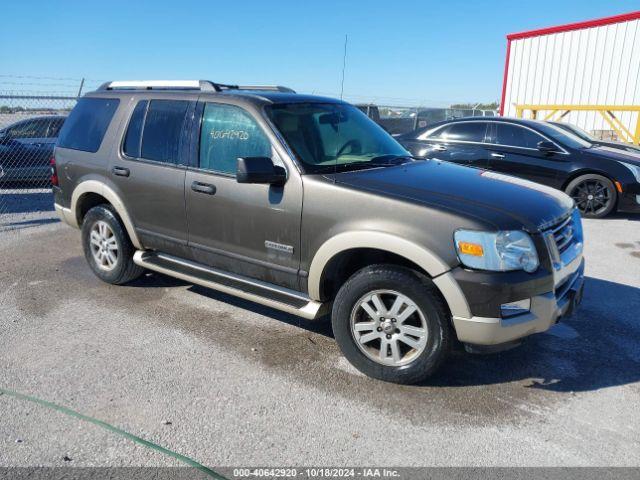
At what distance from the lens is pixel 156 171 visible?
452 centimetres

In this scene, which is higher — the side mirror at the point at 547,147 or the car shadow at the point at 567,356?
the side mirror at the point at 547,147

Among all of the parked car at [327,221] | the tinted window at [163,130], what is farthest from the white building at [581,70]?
the tinted window at [163,130]

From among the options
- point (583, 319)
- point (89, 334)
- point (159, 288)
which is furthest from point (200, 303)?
point (583, 319)

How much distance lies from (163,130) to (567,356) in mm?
3677

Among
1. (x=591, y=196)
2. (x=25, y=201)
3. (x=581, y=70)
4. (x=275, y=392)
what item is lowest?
(x=275, y=392)

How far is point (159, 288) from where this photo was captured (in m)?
5.21

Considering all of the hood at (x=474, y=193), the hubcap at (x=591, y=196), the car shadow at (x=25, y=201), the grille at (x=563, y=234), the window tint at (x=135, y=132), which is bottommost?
the car shadow at (x=25, y=201)

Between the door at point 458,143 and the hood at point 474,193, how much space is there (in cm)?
514

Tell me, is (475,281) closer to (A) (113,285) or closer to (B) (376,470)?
(B) (376,470)

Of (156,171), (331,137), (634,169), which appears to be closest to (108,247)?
(156,171)

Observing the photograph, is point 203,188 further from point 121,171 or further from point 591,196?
point 591,196

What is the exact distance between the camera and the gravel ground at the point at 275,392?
2783 millimetres

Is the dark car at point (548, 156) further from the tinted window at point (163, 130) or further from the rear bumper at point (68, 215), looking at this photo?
the rear bumper at point (68, 215)

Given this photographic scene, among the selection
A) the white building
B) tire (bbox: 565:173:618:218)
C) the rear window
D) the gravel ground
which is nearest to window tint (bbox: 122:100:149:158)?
the rear window
